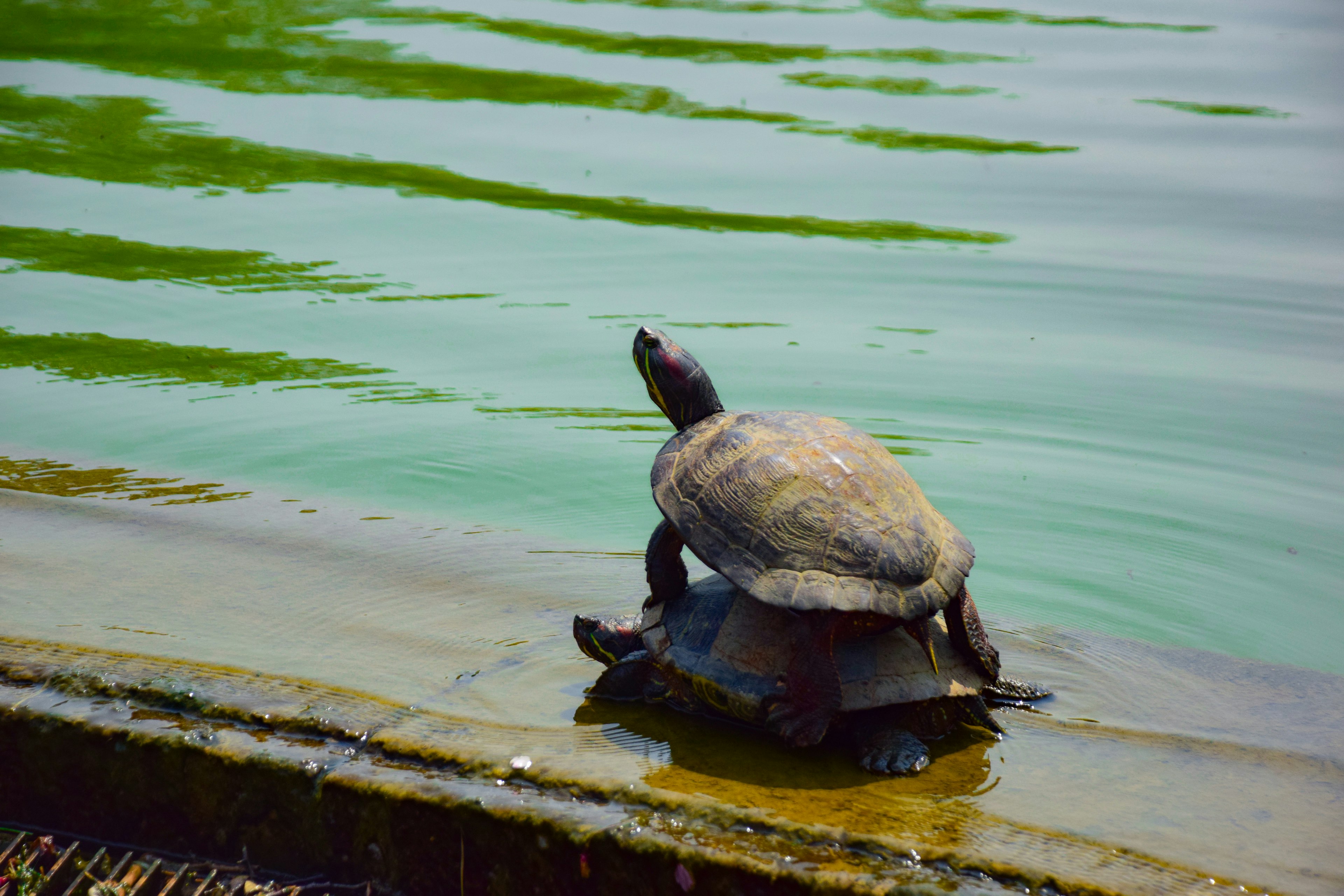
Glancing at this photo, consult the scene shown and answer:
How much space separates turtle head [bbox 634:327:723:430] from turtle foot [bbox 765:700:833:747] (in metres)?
0.85

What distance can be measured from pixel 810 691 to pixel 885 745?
20 cm

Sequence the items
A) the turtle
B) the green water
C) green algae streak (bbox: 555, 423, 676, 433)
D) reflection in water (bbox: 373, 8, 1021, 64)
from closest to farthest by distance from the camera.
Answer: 1. the turtle
2. the green water
3. green algae streak (bbox: 555, 423, 676, 433)
4. reflection in water (bbox: 373, 8, 1021, 64)

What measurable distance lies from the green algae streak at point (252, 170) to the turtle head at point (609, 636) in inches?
220

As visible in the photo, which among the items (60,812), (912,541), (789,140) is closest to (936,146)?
(789,140)

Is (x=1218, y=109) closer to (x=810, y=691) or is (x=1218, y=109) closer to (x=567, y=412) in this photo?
(x=567, y=412)

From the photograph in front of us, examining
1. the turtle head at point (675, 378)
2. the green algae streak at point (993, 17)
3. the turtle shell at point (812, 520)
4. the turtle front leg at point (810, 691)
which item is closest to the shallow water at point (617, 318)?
the green algae streak at point (993, 17)

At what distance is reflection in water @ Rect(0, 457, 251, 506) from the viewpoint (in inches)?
159

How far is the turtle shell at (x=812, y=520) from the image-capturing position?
240 centimetres

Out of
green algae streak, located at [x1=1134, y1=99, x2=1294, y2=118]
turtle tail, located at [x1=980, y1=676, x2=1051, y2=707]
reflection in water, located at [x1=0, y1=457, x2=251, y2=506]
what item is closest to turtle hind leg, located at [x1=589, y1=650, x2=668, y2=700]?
turtle tail, located at [x1=980, y1=676, x2=1051, y2=707]

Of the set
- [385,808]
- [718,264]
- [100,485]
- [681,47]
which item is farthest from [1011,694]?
[681,47]

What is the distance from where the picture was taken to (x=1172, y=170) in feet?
28.7

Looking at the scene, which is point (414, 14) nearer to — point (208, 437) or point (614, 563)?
point (208, 437)

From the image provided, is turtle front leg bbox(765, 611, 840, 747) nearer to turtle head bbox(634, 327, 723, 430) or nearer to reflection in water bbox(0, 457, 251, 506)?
turtle head bbox(634, 327, 723, 430)

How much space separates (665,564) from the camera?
2.73 meters
